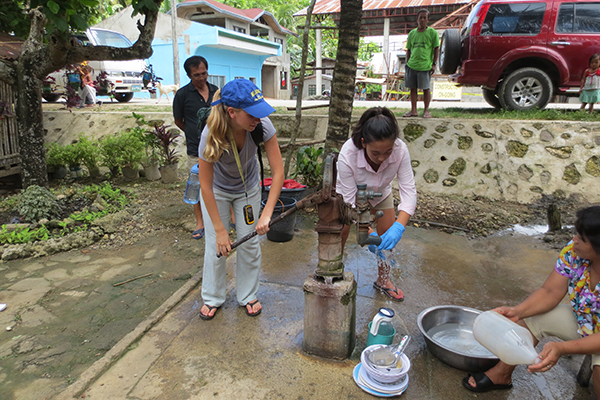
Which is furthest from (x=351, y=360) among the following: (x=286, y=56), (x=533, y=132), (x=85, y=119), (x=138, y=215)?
(x=286, y=56)

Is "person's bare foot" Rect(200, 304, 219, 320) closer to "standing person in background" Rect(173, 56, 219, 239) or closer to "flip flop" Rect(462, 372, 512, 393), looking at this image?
"flip flop" Rect(462, 372, 512, 393)

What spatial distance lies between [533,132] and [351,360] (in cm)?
473

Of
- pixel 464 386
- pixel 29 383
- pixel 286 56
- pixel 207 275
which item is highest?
pixel 286 56

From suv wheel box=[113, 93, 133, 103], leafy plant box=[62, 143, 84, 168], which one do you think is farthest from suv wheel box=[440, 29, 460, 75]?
suv wheel box=[113, 93, 133, 103]

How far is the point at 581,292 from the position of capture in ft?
6.37

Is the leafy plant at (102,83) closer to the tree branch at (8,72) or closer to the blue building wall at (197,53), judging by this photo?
the tree branch at (8,72)

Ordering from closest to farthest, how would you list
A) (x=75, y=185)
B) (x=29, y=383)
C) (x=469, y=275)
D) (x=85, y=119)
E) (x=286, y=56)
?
(x=29, y=383) < (x=469, y=275) < (x=75, y=185) < (x=85, y=119) < (x=286, y=56)

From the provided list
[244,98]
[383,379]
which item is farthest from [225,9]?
[383,379]

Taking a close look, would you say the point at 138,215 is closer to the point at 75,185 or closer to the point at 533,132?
the point at 75,185

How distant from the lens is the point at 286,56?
89.1ft

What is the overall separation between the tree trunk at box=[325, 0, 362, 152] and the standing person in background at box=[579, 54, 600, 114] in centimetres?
395

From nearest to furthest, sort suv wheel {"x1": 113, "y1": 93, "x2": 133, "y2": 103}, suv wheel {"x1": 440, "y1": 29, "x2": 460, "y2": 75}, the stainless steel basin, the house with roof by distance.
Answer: the stainless steel basin, suv wheel {"x1": 440, "y1": 29, "x2": 460, "y2": 75}, suv wheel {"x1": 113, "y1": 93, "x2": 133, "y2": 103}, the house with roof

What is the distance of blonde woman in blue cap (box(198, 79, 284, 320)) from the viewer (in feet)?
7.29

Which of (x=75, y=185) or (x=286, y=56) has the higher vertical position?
(x=286, y=56)
